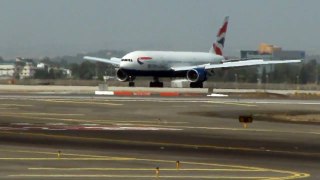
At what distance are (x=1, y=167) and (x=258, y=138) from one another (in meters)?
14.9

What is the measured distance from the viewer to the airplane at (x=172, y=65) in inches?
4461

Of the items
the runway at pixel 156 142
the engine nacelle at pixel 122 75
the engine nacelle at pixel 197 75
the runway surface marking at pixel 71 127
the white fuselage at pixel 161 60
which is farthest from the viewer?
the engine nacelle at pixel 122 75

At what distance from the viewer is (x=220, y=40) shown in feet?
424

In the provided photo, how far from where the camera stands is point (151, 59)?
11475 centimetres

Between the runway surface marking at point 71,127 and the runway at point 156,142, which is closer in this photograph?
the runway at point 156,142

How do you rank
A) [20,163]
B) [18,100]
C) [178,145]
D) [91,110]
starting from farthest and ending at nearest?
[18,100] → [91,110] → [178,145] → [20,163]

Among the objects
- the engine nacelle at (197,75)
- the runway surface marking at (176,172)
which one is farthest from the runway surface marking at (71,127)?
the engine nacelle at (197,75)

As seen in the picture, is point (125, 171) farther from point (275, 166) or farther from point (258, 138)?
point (258, 138)

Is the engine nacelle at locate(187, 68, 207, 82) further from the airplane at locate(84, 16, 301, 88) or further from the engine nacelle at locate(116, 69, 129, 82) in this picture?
the engine nacelle at locate(116, 69, 129, 82)

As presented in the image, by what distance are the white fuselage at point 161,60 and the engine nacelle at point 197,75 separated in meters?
3.92

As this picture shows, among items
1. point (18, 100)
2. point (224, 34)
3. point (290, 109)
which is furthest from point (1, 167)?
point (224, 34)

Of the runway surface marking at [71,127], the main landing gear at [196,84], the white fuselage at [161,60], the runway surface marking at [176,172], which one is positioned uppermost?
the white fuselage at [161,60]

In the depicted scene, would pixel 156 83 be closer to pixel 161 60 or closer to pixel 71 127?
pixel 161 60

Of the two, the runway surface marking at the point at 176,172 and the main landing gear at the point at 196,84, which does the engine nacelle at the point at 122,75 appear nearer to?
the main landing gear at the point at 196,84
